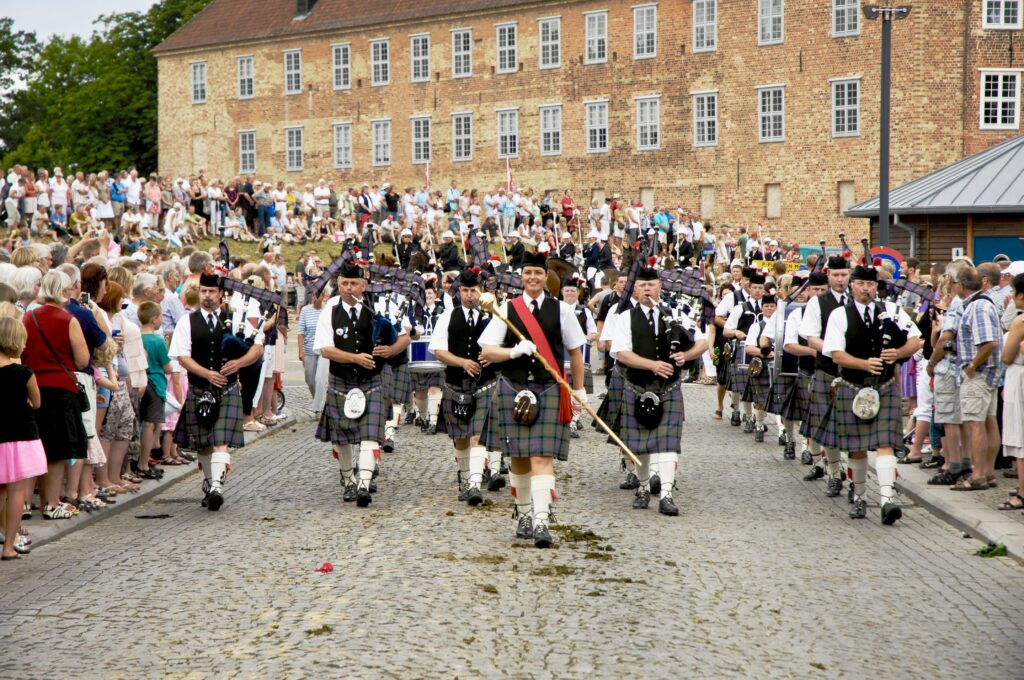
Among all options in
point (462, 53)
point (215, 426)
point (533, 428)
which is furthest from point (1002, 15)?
point (533, 428)

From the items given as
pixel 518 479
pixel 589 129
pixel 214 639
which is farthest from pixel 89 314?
pixel 589 129

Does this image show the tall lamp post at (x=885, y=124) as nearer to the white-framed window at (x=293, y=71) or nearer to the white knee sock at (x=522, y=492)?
the white knee sock at (x=522, y=492)

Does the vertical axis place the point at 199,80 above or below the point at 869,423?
above

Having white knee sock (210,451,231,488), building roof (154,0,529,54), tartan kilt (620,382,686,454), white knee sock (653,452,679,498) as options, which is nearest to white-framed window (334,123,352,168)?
building roof (154,0,529,54)

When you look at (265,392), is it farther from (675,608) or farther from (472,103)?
(472,103)

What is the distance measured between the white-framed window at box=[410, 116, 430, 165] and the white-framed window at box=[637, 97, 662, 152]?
9903 mm

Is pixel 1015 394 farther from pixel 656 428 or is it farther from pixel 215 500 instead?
pixel 215 500

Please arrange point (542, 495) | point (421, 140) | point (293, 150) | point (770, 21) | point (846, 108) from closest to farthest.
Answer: point (542, 495) → point (846, 108) → point (770, 21) → point (421, 140) → point (293, 150)

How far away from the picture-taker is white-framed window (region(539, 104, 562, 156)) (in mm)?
57312

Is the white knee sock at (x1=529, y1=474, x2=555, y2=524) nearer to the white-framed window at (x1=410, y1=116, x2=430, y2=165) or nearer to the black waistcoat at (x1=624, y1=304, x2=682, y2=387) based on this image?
the black waistcoat at (x1=624, y1=304, x2=682, y2=387)

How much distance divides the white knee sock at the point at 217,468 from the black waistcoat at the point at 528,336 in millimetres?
2904

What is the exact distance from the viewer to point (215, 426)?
11.5 metres

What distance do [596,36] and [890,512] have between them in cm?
4768

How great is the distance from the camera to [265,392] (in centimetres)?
1806
